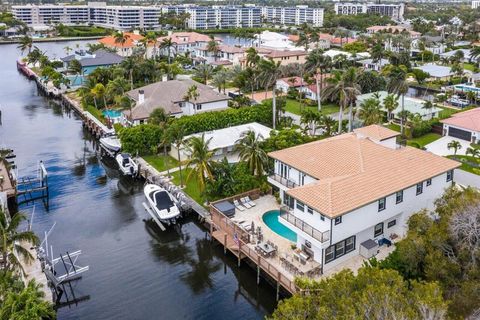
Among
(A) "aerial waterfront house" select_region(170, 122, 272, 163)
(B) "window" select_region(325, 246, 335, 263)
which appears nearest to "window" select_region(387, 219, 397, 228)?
(B) "window" select_region(325, 246, 335, 263)

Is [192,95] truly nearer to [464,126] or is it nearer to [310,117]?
[310,117]

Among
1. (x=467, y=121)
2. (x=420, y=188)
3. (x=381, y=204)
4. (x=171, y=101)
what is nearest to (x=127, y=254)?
(x=381, y=204)

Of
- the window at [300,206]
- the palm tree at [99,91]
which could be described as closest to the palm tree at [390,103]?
the window at [300,206]

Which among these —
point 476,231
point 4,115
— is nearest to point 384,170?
point 476,231

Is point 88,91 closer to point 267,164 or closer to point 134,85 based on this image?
point 134,85

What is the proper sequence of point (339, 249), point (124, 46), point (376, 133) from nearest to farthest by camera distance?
point (339, 249)
point (376, 133)
point (124, 46)

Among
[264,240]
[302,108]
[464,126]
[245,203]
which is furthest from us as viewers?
[302,108]
